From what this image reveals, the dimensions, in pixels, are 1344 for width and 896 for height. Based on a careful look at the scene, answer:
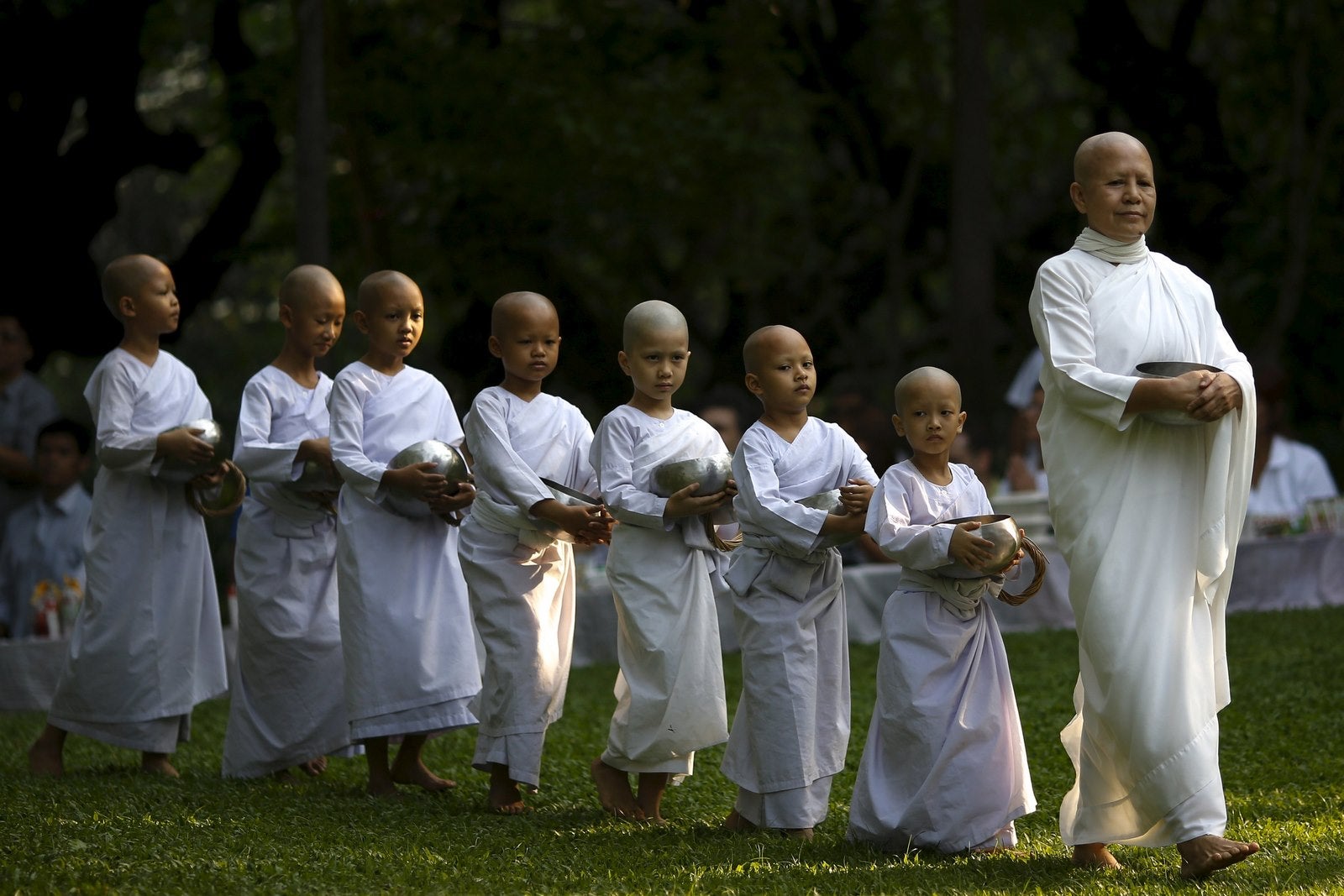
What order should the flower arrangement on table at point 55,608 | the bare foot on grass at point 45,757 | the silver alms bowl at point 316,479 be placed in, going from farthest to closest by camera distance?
the flower arrangement on table at point 55,608 < the bare foot on grass at point 45,757 < the silver alms bowl at point 316,479

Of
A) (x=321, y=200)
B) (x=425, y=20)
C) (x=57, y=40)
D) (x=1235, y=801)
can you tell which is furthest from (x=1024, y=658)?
(x=57, y=40)

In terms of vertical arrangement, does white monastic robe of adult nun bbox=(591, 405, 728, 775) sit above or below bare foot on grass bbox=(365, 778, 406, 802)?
above

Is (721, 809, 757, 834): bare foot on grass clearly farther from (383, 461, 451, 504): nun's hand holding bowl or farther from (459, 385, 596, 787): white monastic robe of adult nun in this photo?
(383, 461, 451, 504): nun's hand holding bowl

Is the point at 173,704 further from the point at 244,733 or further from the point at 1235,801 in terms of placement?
the point at 1235,801

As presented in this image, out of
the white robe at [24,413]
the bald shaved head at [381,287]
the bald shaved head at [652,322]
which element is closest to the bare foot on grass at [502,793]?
the bald shaved head at [652,322]

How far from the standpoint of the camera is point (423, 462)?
22.0 ft

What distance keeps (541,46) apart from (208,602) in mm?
8155

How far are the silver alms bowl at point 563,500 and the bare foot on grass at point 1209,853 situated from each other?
2442 millimetres

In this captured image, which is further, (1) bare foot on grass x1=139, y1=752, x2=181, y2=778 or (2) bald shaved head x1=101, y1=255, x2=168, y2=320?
(2) bald shaved head x1=101, y1=255, x2=168, y2=320

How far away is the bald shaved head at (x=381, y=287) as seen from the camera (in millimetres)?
7086

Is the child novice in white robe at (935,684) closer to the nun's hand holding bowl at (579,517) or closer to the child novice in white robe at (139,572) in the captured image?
the nun's hand holding bowl at (579,517)

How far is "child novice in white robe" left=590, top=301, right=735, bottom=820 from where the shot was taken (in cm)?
625

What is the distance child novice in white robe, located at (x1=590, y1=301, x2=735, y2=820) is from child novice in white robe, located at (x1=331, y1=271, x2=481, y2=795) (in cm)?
77

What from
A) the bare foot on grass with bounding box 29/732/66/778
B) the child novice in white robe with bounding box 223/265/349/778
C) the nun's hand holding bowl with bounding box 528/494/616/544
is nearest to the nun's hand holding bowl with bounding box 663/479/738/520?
→ the nun's hand holding bowl with bounding box 528/494/616/544
